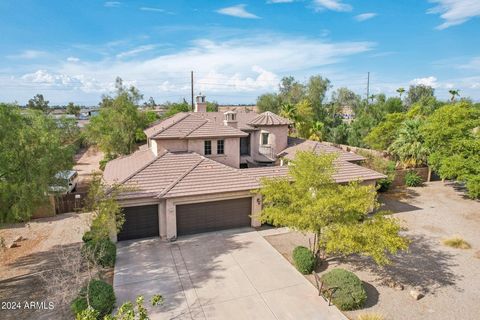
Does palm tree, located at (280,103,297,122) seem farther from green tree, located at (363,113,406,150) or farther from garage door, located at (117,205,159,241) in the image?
garage door, located at (117,205,159,241)

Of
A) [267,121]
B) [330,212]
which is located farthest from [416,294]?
[267,121]

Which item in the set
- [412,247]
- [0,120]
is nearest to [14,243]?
[0,120]

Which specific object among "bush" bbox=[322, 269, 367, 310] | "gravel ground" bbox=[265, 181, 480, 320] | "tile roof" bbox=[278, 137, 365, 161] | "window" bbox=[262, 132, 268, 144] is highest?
"window" bbox=[262, 132, 268, 144]

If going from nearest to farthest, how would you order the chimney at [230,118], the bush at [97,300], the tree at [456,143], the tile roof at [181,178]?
the bush at [97,300], the tile roof at [181,178], the tree at [456,143], the chimney at [230,118]

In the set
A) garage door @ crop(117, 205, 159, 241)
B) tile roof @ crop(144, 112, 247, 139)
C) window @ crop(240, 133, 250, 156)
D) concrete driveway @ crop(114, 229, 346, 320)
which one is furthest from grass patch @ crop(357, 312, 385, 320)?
window @ crop(240, 133, 250, 156)

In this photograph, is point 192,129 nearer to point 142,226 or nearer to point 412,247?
point 142,226

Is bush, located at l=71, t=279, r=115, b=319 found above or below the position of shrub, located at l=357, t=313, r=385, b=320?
above

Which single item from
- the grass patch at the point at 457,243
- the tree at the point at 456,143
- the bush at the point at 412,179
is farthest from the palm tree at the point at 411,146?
the grass patch at the point at 457,243

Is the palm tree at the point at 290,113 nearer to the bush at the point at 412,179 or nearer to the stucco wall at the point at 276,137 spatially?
the stucco wall at the point at 276,137
